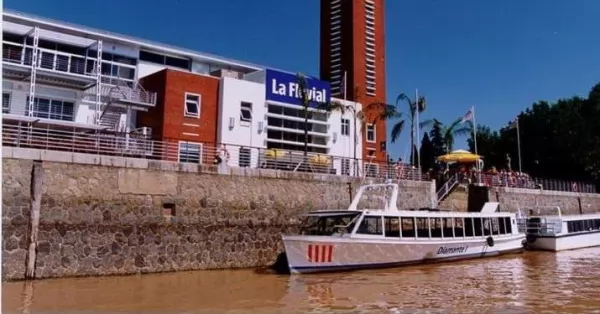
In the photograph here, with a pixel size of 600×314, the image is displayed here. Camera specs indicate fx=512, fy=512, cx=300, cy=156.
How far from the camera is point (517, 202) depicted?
34.2 meters

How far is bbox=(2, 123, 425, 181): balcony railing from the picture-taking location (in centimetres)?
1786

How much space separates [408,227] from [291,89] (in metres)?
17.3

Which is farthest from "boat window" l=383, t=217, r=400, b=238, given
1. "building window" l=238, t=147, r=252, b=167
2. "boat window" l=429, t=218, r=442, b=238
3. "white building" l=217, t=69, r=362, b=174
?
"building window" l=238, t=147, r=252, b=167

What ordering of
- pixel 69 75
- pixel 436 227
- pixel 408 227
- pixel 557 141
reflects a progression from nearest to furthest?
1. pixel 408 227
2. pixel 436 227
3. pixel 69 75
4. pixel 557 141

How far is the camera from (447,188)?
29594mm

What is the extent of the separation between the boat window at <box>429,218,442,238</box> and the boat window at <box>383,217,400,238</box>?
6.92ft

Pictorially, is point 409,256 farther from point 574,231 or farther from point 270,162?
point 574,231

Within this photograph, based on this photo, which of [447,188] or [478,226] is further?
[447,188]

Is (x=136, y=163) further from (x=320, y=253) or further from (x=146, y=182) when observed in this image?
(x=320, y=253)

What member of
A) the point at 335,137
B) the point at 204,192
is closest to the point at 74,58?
the point at 204,192

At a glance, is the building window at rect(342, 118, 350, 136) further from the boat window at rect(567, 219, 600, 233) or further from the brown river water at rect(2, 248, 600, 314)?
the brown river water at rect(2, 248, 600, 314)

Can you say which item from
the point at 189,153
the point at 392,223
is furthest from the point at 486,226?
the point at 189,153

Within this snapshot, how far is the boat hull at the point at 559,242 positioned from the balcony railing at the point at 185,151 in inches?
276

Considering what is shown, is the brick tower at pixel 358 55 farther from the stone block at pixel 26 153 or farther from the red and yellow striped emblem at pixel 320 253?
the stone block at pixel 26 153
